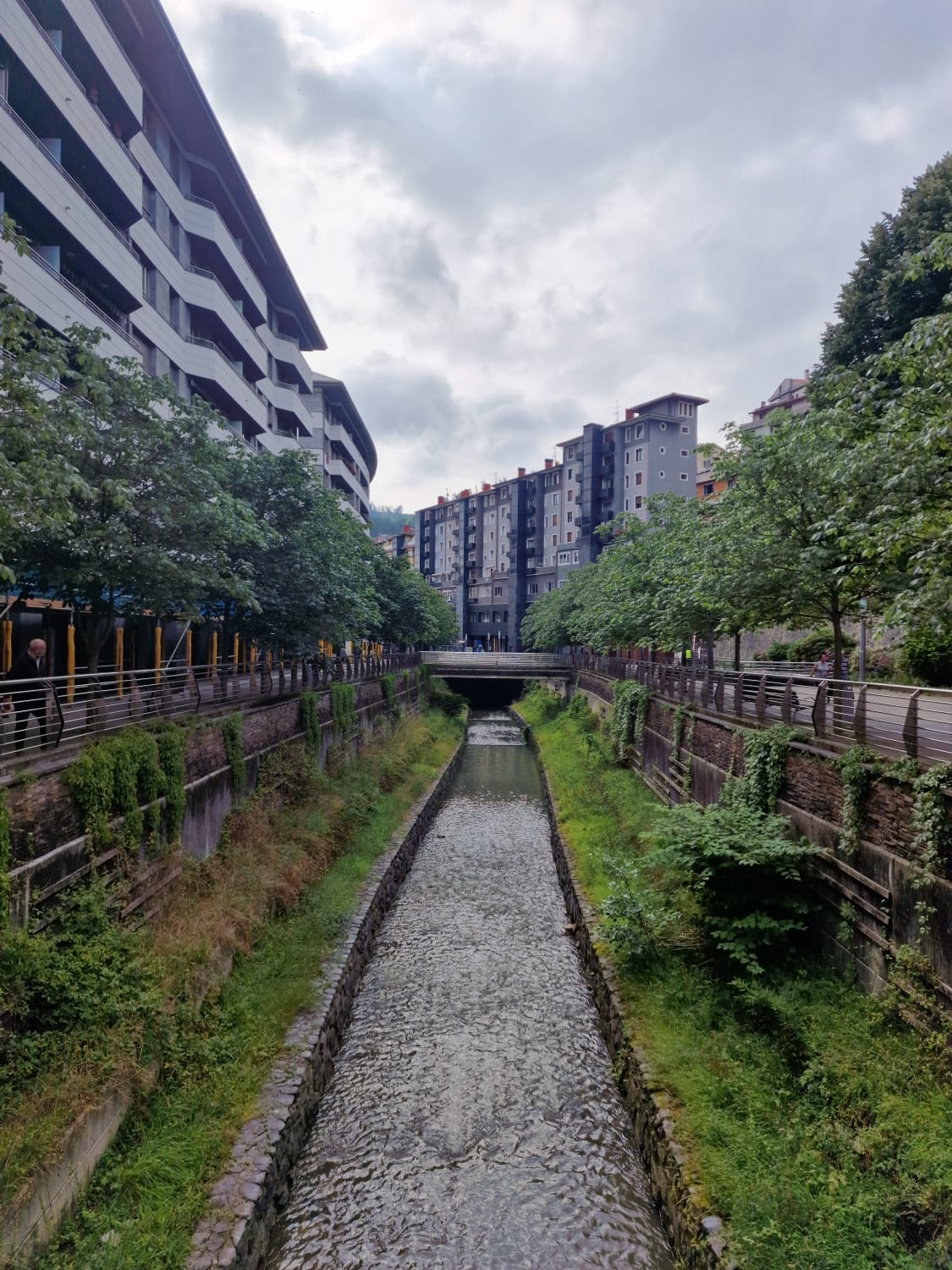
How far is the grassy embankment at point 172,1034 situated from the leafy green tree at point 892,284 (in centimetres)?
2203

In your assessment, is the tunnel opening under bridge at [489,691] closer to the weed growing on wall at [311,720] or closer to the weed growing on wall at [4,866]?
the weed growing on wall at [311,720]

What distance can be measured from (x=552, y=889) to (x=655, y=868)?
12.3 ft

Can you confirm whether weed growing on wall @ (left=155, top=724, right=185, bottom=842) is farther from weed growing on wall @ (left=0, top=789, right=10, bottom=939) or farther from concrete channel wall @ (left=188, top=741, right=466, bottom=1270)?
weed growing on wall @ (left=0, top=789, right=10, bottom=939)

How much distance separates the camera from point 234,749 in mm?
14469

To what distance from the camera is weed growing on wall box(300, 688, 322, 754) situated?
66.4 ft

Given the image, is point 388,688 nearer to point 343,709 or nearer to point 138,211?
point 343,709

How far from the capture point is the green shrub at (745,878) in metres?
9.50

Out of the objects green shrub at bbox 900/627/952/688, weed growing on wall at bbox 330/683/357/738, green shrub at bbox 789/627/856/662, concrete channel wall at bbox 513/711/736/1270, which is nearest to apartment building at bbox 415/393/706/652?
green shrub at bbox 789/627/856/662

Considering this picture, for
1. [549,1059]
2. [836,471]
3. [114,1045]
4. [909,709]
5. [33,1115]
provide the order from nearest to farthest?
[33,1115] → [114,1045] → [909,709] → [836,471] → [549,1059]

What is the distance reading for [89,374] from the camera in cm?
1184

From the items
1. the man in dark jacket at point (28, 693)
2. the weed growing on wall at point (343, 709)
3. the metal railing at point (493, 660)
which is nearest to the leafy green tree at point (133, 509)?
the man in dark jacket at point (28, 693)

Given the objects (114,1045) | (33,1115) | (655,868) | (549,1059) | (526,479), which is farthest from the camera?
(526,479)

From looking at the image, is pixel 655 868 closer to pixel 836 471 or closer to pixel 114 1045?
pixel 836 471

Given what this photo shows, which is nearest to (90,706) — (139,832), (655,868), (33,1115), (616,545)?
(139,832)
